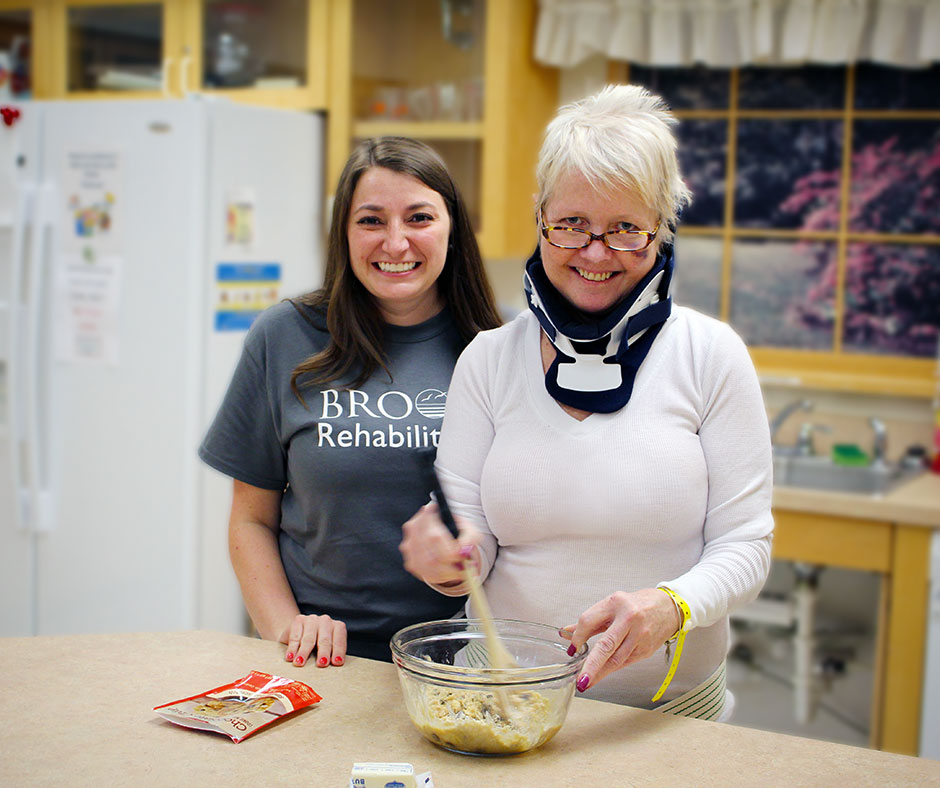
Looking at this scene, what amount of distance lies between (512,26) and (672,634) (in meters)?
2.20

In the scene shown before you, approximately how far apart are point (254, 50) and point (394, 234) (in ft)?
6.39

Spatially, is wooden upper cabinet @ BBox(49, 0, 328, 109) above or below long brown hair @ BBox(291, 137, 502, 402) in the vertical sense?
above

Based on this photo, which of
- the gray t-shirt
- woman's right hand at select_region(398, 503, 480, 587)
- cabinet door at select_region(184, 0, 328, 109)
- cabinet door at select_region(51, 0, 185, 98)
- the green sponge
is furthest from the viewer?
cabinet door at select_region(51, 0, 185, 98)

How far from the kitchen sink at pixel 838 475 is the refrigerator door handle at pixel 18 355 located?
207cm

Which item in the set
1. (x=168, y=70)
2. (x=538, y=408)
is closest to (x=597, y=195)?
(x=538, y=408)

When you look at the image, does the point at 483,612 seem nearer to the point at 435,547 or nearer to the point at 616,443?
the point at 435,547

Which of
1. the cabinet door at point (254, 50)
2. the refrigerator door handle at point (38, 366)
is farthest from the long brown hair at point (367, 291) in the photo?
the cabinet door at point (254, 50)

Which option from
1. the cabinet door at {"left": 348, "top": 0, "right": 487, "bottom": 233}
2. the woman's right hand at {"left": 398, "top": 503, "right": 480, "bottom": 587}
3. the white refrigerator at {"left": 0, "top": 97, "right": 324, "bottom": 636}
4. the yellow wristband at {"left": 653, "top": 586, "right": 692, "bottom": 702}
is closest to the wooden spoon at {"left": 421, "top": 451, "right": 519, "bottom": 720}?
the woman's right hand at {"left": 398, "top": 503, "right": 480, "bottom": 587}

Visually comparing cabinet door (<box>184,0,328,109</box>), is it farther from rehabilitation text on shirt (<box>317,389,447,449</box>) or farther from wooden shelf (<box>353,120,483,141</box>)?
rehabilitation text on shirt (<box>317,389,447,449</box>)

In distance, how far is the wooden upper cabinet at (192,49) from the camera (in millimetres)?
3186

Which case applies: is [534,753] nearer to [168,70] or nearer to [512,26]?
[512,26]

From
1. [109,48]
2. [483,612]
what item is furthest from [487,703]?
[109,48]

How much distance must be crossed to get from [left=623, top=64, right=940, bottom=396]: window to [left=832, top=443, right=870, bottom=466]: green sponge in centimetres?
18

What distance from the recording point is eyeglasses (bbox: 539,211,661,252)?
1302mm
